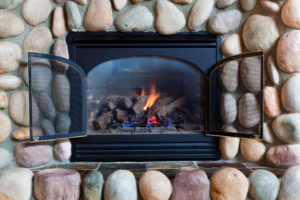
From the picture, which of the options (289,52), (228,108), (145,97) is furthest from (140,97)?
(289,52)

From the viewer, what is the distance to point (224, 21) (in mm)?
1260

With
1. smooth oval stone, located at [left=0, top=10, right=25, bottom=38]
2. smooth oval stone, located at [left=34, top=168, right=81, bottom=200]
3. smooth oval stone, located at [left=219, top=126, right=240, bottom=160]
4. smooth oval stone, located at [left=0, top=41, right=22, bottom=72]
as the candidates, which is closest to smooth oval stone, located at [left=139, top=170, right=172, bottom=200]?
smooth oval stone, located at [left=34, top=168, right=81, bottom=200]

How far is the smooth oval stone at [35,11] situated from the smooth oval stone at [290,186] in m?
1.46

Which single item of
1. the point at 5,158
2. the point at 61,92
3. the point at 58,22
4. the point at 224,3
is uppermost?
the point at 224,3

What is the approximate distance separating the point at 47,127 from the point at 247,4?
1234 millimetres

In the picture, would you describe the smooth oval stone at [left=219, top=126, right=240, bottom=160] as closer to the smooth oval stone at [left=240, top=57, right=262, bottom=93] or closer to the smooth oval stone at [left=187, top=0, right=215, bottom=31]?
the smooth oval stone at [left=240, top=57, right=262, bottom=93]

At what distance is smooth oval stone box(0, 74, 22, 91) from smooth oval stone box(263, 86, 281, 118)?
1279 mm

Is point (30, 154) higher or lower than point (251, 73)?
lower

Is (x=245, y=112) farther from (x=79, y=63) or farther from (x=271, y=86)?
(x=79, y=63)

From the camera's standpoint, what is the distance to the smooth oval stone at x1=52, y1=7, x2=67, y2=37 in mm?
1239

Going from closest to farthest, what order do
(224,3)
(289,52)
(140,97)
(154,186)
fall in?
(154,186) → (289,52) → (224,3) → (140,97)

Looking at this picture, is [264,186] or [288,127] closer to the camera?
[264,186]

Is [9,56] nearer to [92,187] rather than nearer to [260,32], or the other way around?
[92,187]

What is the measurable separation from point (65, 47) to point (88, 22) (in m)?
0.19
